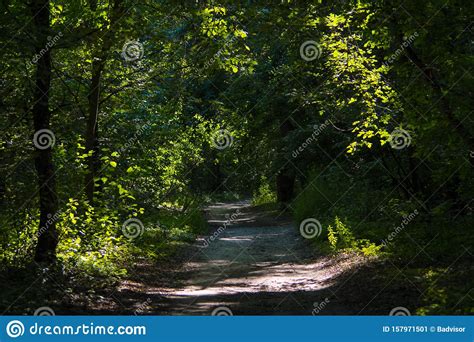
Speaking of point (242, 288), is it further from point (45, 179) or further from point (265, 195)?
point (265, 195)

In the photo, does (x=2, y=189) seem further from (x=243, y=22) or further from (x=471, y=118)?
(x=471, y=118)

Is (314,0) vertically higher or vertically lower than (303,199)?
higher

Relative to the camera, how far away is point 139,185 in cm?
1778

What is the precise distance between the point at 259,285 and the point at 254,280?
0.82 metres

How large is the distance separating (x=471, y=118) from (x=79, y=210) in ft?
27.7

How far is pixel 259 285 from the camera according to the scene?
11.9m

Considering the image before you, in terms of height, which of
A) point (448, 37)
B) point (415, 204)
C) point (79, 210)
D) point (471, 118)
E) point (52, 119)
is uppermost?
point (448, 37)

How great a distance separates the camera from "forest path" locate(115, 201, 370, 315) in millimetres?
9273

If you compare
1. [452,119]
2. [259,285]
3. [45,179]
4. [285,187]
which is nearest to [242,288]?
[259,285]

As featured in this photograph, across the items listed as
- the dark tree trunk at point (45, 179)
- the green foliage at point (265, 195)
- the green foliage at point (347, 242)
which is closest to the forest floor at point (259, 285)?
the green foliage at point (347, 242)

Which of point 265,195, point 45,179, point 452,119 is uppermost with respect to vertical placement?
point 452,119

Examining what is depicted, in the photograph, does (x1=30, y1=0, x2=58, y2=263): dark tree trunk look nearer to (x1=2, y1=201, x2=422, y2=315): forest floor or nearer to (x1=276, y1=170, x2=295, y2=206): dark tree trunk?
(x1=2, y1=201, x2=422, y2=315): forest floor

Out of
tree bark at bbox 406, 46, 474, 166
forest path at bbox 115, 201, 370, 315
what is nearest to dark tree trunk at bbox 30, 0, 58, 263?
forest path at bbox 115, 201, 370, 315

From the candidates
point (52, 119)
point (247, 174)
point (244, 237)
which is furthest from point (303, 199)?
point (247, 174)
